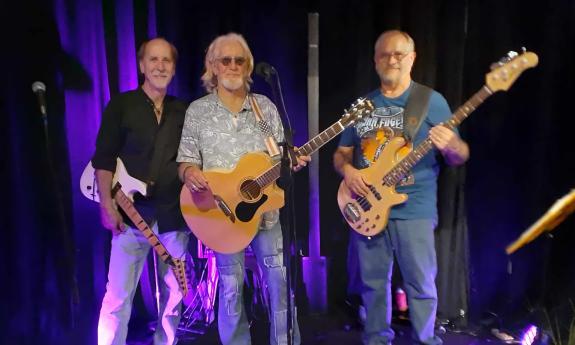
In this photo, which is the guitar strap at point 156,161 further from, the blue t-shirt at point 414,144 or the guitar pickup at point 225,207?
the blue t-shirt at point 414,144

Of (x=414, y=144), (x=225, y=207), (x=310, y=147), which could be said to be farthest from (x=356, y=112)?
(x=225, y=207)

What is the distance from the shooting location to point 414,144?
2.98m

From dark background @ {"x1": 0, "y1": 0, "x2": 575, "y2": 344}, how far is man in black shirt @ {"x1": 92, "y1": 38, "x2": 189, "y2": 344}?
73cm

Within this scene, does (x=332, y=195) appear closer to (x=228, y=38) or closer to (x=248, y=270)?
(x=248, y=270)

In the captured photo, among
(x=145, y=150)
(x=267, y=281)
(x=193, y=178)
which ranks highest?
(x=145, y=150)

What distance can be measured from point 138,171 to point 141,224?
310 mm

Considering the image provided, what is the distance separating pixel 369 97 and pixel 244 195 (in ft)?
3.23

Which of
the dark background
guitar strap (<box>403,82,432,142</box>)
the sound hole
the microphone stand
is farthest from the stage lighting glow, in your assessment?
the sound hole

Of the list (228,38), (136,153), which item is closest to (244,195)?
(136,153)

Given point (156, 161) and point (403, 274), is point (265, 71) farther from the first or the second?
point (403, 274)

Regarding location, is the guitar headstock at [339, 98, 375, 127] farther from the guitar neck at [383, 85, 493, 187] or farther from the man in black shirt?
the man in black shirt

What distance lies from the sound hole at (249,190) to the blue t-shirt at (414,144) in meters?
0.67

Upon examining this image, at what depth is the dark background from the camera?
3.44 meters

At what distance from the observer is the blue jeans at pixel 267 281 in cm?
295
